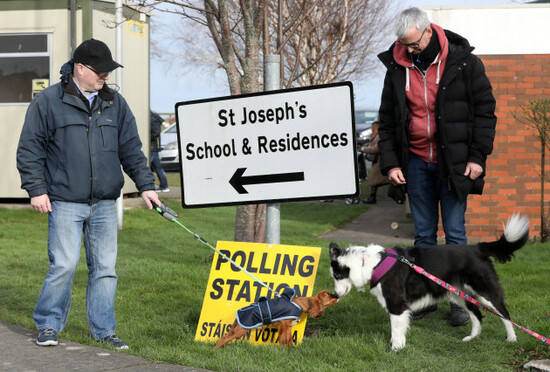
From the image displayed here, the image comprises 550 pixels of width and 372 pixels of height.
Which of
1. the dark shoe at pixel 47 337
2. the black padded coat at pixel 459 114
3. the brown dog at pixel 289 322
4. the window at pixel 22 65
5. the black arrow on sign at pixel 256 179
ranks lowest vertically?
the dark shoe at pixel 47 337

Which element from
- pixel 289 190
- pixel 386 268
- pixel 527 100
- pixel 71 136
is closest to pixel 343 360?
pixel 386 268

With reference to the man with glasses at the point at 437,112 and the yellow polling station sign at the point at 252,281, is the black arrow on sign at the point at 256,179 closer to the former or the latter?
the yellow polling station sign at the point at 252,281

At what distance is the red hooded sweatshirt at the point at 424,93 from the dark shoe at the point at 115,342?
2461mm

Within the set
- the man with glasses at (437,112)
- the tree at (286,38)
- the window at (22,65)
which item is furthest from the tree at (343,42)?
the man with glasses at (437,112)

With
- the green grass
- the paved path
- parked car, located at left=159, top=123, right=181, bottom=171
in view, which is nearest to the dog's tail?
the green grass

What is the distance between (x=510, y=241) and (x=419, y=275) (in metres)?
0.65

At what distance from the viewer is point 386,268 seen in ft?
16.6

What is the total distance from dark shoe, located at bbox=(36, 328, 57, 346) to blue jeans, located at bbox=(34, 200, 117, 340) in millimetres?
40

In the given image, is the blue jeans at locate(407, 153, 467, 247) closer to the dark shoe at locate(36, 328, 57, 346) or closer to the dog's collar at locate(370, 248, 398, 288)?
the dog's collar at locate(370, 248, 398, 288)

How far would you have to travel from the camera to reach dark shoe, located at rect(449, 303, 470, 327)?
Result: 18.9ft

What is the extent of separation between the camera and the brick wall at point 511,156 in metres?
11.2

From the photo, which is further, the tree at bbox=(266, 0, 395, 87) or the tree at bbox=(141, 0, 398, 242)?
the tree at bbox=(266, 0, 395, 87)

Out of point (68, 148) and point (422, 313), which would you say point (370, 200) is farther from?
point (68, 148)

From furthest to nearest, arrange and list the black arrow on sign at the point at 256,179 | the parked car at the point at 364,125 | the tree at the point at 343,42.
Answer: the parked car at the point at 364,125 → the tree at the point at 343,42 → the black arrow on sign at the point at 256,179
